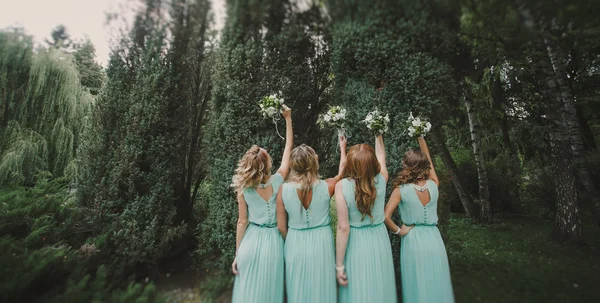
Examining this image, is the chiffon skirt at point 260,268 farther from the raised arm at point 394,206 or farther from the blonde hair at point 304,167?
the raised arm at point 394,206

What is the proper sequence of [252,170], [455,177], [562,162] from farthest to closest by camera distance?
[455,177], [562,162], [252,170]

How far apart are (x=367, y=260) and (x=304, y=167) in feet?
4.07

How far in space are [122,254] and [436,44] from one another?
576 cm

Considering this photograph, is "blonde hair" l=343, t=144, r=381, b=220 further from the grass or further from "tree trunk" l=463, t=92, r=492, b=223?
"tree trunk" l=463, t=92, r=492, b=223

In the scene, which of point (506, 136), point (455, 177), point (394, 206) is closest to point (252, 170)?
Answer: point (394, 206)

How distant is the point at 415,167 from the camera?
3.12 meters

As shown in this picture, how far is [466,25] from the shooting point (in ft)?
13.3

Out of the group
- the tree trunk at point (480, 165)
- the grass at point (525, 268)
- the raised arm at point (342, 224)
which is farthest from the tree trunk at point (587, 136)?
the raised arm at point (342, 224)

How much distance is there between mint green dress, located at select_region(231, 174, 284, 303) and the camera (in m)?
3.01

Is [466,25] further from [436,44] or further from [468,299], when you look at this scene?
[468,299]

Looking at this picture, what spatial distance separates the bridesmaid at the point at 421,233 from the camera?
123 inches

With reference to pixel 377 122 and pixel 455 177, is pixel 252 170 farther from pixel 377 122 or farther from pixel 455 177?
pixel 455 177

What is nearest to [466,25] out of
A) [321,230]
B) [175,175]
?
[321,230]

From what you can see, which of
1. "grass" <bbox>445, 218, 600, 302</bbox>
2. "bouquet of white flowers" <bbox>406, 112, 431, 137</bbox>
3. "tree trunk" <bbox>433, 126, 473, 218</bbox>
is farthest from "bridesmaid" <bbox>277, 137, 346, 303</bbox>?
"tree trunk" <bbox>433, 126, 473, 218</bbox>
